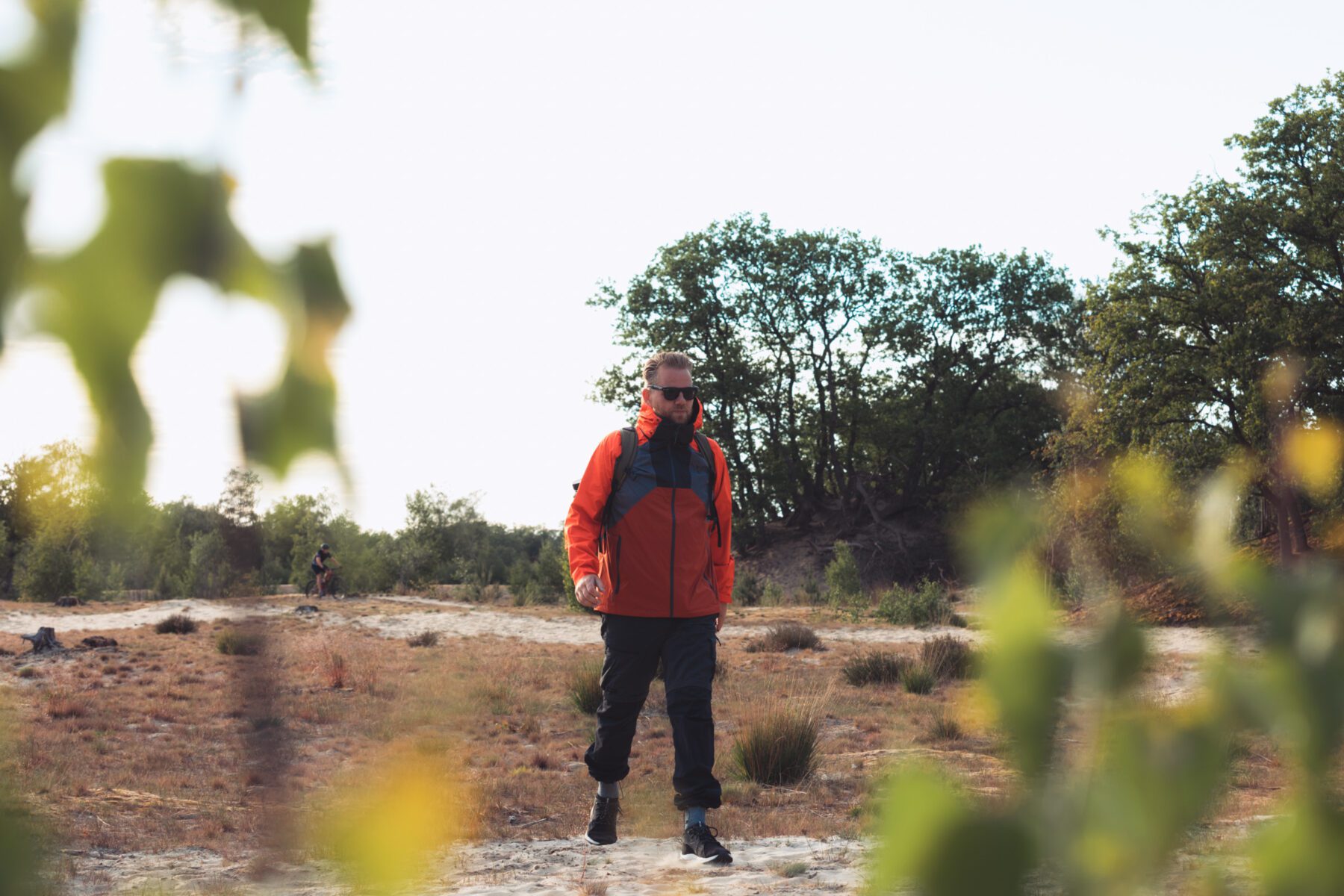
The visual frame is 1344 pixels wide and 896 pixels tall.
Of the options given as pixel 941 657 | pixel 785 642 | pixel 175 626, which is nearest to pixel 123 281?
pixel 941 657

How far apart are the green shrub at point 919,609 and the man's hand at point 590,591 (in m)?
14.9

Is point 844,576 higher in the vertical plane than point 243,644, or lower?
lower

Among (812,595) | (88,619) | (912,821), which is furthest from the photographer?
(812,595)

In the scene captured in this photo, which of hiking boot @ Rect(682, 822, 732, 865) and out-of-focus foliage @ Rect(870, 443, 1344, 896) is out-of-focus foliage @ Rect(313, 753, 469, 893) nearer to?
out-of-focus foliage @ Rect(870, 443, 1344, 896)

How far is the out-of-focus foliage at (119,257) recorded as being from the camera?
16.7 inches

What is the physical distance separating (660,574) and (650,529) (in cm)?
19

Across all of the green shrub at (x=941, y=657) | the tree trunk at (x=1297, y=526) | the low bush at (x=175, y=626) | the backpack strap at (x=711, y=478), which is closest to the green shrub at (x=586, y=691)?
the green shrub at (x=941, y=657)

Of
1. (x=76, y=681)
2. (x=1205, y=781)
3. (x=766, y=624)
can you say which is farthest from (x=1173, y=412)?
(x=1205, y=781)

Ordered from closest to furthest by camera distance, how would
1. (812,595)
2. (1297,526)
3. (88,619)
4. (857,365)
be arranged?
(1297,526)
(88,619)
(812,595)
(857,365)

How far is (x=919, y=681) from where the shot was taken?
10289 millimetres

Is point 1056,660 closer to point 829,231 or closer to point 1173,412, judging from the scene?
point 1173,412

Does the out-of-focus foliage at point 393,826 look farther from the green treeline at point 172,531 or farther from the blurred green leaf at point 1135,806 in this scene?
the blurred green leaf at point 1135,806

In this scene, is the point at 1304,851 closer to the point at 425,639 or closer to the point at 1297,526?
the point at 1297,526

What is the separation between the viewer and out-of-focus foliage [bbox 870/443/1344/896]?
368 millimetres
